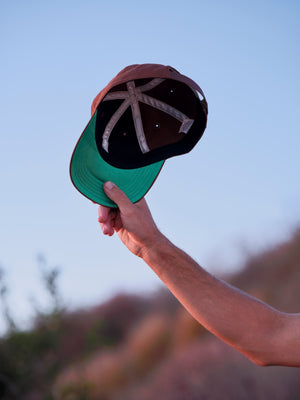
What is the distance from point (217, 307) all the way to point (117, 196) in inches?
19.4

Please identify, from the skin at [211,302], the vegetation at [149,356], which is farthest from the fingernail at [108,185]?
the vegetation at [149,356]

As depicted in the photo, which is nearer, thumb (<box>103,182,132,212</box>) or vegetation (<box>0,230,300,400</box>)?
thumb (<box>103,182,132,212</box>)

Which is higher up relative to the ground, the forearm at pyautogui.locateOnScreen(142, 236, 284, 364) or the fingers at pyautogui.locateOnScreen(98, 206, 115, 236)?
the fingers at pyautogui.locateOnScreen(98, 206, 115, 236)

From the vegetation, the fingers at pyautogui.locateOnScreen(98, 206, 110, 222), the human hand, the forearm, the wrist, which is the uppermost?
the fingers at pyautogui.locateOnScreen(98, 206, 110, 222)

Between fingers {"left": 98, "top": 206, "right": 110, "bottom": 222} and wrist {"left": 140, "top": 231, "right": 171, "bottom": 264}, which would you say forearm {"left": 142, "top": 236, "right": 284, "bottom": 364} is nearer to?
wrist {"left": 140, "top": 231, "right": 171, "bottom": 264}

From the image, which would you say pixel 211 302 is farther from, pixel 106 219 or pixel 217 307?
pixel 106 219

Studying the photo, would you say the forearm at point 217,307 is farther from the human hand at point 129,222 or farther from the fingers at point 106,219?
the fingers at point 106,219

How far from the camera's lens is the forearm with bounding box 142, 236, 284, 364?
1.34 meters

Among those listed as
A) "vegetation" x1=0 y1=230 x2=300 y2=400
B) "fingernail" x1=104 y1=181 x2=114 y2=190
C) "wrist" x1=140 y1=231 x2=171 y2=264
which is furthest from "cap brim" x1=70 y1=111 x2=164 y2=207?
"vegetation" x1=0 y1=230 x2=300 y2=400

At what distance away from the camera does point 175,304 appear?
1107 cm

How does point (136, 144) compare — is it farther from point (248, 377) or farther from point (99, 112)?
point (248, 377)

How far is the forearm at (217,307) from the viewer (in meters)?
1.34

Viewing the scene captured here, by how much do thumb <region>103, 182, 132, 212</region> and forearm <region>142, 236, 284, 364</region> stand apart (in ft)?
0.56

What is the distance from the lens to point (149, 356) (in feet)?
32.4
